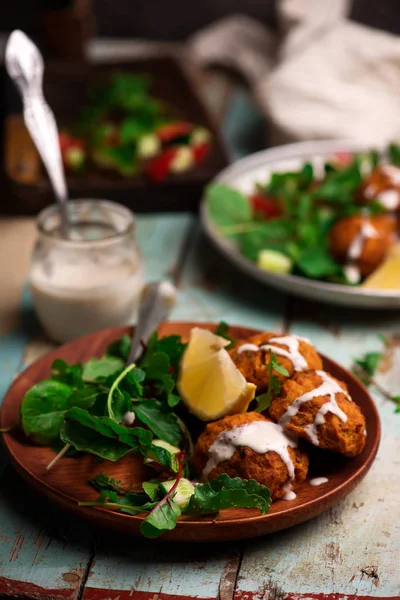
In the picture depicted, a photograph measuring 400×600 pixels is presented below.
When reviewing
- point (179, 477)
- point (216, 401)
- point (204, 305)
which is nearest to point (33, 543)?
point (179, 477)

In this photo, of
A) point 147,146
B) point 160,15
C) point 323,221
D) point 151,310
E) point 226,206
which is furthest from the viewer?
point 160,15

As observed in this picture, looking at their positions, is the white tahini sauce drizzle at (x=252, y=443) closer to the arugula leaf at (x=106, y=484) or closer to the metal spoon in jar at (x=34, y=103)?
the arugula leaf at (x=106, y=484)

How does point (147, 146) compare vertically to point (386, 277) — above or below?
below

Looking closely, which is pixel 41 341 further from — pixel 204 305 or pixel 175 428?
pixel 175 428

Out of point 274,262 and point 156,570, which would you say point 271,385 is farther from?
point 274,262

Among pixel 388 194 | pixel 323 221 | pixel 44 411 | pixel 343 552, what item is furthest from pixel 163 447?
pixel 388 194
